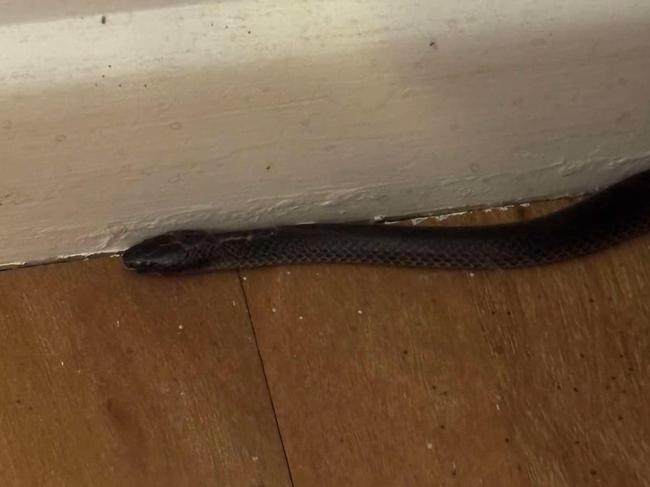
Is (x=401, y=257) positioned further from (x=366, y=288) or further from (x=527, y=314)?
(x=527, y=314)

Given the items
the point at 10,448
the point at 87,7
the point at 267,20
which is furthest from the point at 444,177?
the point at 10,448

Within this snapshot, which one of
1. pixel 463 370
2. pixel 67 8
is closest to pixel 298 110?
pixel 67 8

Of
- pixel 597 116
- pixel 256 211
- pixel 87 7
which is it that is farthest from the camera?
pixel 256 211

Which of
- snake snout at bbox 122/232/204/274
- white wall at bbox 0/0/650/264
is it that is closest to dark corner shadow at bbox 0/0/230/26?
white wall at bbox 0/0/650/264

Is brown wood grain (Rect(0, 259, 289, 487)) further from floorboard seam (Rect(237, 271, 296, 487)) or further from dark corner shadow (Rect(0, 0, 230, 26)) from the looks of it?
dark corner shadow (Rect(0, 0, 230, 26))

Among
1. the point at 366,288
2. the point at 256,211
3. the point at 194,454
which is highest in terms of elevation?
the point at 256,211

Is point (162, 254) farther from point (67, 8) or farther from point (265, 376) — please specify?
point (67, 8)

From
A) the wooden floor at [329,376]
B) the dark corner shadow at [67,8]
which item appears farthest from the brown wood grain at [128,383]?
the dark corner shadow at [67,8]
